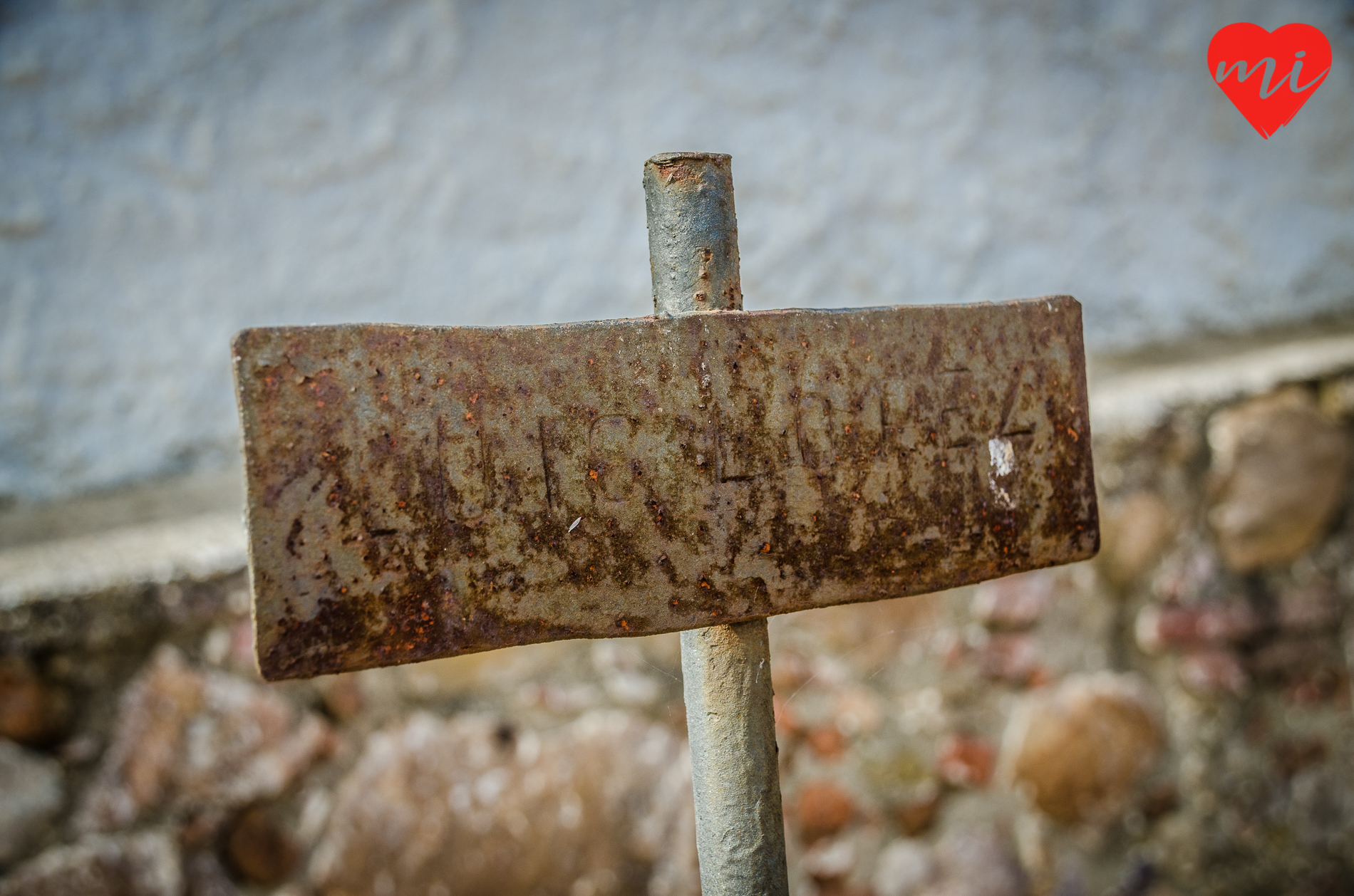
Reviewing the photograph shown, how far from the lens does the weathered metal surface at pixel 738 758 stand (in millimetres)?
604

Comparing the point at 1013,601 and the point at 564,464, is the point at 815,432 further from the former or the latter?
the point at 1013,601

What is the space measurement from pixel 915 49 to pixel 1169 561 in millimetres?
866

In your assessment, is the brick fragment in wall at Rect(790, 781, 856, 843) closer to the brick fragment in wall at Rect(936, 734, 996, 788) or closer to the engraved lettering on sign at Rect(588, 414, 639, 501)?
the brick fragment in wall at Rect(936, 734, 996, 788)

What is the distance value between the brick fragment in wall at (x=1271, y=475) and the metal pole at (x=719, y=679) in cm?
103

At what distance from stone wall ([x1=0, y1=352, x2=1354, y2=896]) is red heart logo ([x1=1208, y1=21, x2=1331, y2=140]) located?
43 cm

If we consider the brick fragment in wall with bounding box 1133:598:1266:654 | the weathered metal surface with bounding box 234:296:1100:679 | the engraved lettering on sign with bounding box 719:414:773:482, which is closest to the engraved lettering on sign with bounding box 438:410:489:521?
the weathered metal surface with bounding box 234:296:1100:679

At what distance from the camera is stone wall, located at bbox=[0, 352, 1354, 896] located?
100cm

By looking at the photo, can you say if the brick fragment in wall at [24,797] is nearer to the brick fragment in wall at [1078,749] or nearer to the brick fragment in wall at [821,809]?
the brick fragment in wall at [821,809]

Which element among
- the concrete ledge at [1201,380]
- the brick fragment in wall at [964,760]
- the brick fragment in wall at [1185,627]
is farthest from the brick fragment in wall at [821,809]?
the concrete ledge at [1201,380]

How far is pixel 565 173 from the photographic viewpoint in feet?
4.22

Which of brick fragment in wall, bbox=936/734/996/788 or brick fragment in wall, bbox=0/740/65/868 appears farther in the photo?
brick fragment in wall, bbox=936/734/996/788

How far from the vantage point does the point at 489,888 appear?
43.4 inches

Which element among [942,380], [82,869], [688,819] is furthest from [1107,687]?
[82,869]

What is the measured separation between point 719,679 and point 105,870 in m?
0.81
